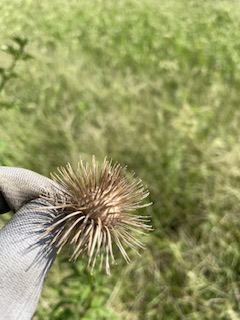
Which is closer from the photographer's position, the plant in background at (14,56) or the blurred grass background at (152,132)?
the plant in background at (14,56)

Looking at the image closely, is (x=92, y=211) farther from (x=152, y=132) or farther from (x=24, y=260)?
(x=152, y=132)

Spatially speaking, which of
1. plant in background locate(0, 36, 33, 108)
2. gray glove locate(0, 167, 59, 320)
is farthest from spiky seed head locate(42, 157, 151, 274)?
plant in background locate(0, 36, 33, 108)

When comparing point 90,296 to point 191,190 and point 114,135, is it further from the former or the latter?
point 114,135

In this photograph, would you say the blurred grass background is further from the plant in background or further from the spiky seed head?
the spiky seed head

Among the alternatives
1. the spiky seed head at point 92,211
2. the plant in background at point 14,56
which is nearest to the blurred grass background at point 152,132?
the plant in background at point 14,56

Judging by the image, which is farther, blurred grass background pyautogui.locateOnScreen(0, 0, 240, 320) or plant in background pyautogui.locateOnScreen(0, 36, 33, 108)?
blurred grass background pyautogui.locateOnScreen(0, 0, 240, 320)

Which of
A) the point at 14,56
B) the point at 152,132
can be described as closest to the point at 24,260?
the point at 14,56

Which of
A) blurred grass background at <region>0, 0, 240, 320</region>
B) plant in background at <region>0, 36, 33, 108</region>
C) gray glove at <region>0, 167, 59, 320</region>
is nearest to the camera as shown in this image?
gray glove at <region>0, 167, 59, 320</region>

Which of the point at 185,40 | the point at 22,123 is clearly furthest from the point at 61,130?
the point at 185,40

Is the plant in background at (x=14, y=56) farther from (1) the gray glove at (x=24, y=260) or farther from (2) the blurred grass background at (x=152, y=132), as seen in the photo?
(1) the gray glove at (x=24, y=260)
